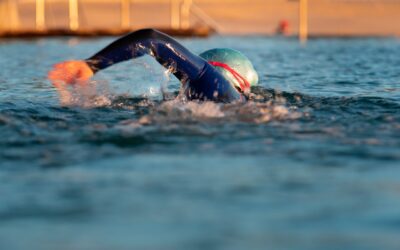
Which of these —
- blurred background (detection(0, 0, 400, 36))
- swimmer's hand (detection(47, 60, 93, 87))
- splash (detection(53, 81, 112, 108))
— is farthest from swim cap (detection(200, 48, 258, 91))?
blurred background (detection(0, 0, 400, 36))

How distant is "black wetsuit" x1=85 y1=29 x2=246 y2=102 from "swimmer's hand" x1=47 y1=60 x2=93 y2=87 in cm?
12

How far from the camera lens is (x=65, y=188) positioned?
18.7 feet

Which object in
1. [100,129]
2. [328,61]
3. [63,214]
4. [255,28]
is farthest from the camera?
[255,28]

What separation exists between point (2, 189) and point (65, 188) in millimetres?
418

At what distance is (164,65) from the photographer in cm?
944

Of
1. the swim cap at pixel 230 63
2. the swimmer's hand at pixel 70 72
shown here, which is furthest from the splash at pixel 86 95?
the swim cap at pixel 230 63

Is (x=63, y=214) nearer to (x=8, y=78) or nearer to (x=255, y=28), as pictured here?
(x=8, y=78)

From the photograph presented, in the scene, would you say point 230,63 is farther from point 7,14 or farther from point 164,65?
point 7,14

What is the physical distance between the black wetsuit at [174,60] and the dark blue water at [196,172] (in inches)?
12.9

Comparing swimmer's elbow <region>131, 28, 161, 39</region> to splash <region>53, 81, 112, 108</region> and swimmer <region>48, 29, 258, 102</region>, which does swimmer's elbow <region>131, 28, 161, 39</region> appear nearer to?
swimmer <region>48, 29, 258, 102</region>

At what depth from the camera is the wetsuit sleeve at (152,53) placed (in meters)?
9.12

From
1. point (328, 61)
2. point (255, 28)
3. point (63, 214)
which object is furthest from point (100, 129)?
point (255, 28)

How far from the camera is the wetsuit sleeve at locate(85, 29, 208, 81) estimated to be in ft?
29.9

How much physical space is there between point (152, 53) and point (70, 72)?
89 centimetres
